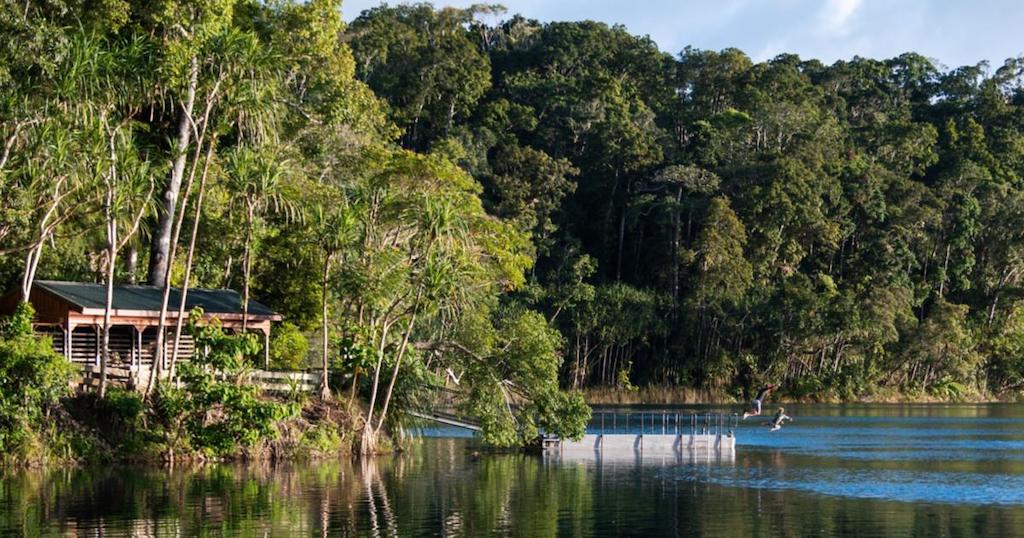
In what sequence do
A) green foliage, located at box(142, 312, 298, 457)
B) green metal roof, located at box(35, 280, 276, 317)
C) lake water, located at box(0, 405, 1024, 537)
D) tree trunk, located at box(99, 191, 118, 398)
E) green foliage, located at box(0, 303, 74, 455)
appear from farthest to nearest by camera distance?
green metal roof, located at box(35, 280, 276, 317)
tree trunk, located at box(99, 191, 118, 398)
green foliage, located at box(142, 312, 298, 457)
green foliage, located at box(0, 303, 74, 455)
lake water, located at box(0, 405, 1024, 537)

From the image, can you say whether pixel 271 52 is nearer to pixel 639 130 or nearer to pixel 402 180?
pixel 402 180

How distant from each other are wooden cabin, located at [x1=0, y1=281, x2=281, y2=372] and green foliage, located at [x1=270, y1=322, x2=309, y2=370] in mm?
2168

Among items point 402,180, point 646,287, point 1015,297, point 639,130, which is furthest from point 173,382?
point 1015,297

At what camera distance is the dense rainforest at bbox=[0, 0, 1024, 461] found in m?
39.2

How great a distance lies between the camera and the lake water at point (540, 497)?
25781mm

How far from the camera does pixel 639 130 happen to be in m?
104

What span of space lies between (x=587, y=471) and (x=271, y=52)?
15.0 metres

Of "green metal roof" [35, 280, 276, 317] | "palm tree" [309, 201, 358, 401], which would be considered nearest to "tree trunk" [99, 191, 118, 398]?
"green metal roof" [35, 280, 276, 317]

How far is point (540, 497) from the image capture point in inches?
1240

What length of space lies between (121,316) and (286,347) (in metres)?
7.91

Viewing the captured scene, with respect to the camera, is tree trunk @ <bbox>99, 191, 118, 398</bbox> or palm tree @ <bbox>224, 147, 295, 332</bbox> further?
palm tree @ <bbox>224, 147, 295, 332</bbox>

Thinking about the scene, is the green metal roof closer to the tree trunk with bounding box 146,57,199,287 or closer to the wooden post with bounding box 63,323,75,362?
the wooden post with bounding box 63,323,75,362

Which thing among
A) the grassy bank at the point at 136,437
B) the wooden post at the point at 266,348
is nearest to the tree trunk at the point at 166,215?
the wooden post at the point at 266,348

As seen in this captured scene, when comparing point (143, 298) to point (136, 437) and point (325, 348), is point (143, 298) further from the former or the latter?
point (136, 437)
